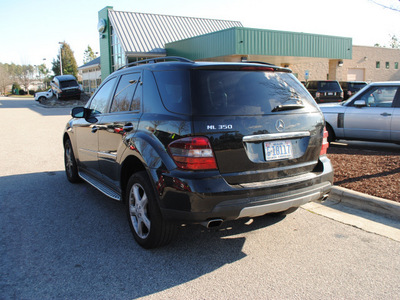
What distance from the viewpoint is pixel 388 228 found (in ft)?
14.3

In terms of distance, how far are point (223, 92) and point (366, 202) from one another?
2844 millimetres

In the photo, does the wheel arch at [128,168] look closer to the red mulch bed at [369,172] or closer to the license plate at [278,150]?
the license plate at [278,150]

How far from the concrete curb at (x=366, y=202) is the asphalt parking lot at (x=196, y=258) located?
5.4 inches

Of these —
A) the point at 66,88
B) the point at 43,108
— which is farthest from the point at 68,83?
the point at 43,108

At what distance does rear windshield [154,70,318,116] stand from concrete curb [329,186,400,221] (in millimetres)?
2035

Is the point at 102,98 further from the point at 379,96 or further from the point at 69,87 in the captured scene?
the point at 69,87

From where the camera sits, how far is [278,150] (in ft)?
11.6

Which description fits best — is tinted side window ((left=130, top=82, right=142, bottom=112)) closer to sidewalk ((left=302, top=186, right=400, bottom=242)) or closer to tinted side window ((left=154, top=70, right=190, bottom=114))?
tinted side window ((left=154, top=70, right=190, bottom=114))

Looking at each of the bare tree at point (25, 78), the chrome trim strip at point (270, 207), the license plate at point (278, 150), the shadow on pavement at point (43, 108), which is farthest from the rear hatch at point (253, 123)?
the bare tree at point (25, 78)

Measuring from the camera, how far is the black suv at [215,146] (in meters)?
3.23

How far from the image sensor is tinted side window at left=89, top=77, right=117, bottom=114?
499 cm

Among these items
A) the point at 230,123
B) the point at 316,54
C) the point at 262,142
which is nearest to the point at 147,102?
the point at 230,123

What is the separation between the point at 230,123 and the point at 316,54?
26697 mm

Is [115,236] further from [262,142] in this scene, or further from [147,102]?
[262,142]
